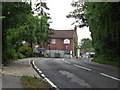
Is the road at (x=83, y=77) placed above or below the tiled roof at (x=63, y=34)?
below

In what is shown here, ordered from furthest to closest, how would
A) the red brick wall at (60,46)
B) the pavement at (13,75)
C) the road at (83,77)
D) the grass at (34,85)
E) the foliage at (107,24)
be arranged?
the red brick wall at (60,46) < the foliage at (107,24) < the road at (83,77) < the pavement at (13,75) < the grass at (34,85)

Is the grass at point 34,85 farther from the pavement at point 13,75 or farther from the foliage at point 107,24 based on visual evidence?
the foliage at point 107,24

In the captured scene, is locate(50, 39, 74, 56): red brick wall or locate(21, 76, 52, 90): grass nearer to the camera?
locate(21, 76, 52, 90): grass

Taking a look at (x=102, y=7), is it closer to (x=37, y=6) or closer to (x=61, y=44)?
(x=37, y=6)

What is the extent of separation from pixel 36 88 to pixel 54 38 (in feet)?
270

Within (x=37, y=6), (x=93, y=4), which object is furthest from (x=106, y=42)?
(x=37, y=6)

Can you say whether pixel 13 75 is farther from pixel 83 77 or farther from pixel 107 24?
pixel 107 24

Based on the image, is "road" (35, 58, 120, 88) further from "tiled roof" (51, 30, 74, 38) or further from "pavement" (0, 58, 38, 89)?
"tiled roof" (51, 30, 74, 38)

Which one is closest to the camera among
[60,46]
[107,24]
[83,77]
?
[83,77]

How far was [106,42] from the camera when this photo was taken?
29.0 m

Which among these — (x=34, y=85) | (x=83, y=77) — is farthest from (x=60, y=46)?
(x=34, y=85)

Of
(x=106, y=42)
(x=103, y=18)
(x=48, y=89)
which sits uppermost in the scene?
(x=103, y=18)

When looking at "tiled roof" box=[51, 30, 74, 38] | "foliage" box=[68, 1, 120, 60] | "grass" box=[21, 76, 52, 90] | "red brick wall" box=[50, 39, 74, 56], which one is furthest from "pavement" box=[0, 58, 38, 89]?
"tiled roof" box=[51, 30, 74, 38]

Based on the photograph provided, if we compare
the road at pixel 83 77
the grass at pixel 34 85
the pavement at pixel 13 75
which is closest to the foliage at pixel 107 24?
the road at pixel 83 77
